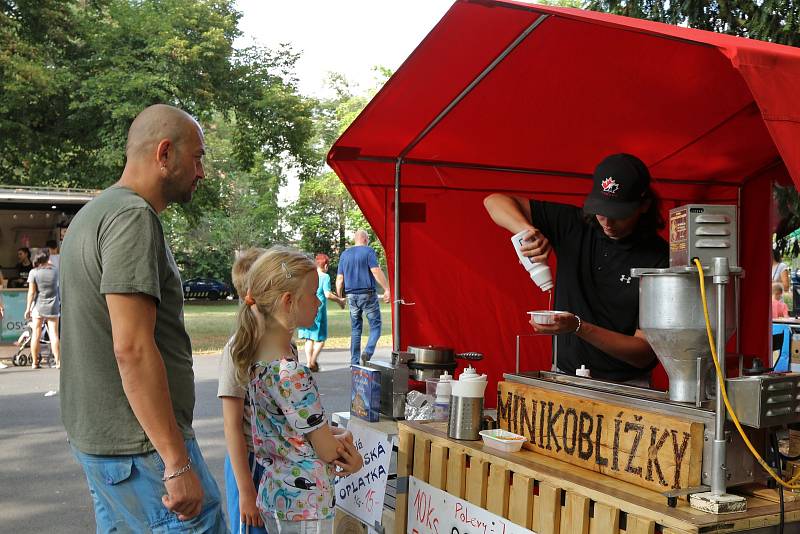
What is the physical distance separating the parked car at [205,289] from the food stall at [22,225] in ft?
59.0

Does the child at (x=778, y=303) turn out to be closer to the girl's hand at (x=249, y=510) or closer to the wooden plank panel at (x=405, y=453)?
the wooden plank panel at (x=405, y=453)

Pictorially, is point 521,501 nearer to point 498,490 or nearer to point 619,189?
point 498,490

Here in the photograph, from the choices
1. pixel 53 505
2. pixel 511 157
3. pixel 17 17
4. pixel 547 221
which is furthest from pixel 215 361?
pixel 17 17

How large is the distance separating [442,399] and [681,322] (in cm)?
144

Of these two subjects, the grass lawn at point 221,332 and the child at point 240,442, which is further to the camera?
the grass lawn at point 221,332

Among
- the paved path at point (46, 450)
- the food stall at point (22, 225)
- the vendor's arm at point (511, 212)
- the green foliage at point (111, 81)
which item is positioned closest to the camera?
the vendor's arm at point (511, 212)

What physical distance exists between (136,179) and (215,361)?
36.1 ft

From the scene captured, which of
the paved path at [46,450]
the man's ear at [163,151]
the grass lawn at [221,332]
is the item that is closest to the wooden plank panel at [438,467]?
the man's ear at [163,151]

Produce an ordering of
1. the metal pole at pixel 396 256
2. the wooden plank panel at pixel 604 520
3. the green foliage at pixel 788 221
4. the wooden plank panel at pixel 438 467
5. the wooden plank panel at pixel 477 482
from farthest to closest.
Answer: the green foliage at pixel 788 221 < the metal pole at pixel 396 256 < the wooden plank panel at pixel 438 467 < the wooden plank panel at pixel 477 482 < the wooden plank panel at pixel 604 520

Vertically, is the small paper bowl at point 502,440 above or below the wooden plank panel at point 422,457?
above

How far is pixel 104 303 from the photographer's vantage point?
7.09 ft

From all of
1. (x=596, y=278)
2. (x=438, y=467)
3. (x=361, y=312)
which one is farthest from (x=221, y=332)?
(x=438, y=467)

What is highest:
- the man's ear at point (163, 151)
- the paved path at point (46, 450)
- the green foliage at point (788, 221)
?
the green foliage at point (788, 221)

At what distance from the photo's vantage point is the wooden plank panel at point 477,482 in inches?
102
